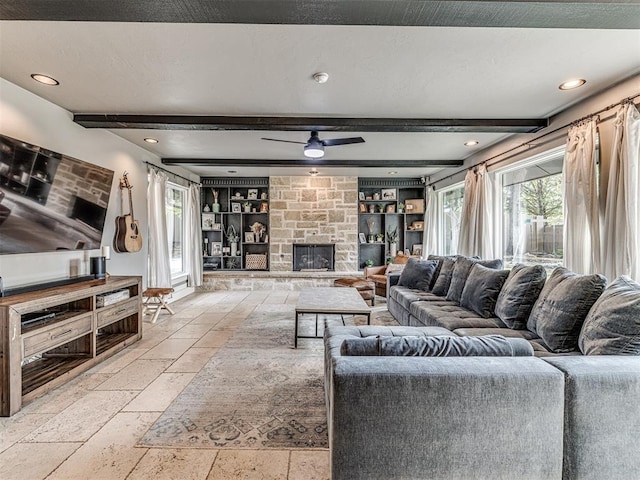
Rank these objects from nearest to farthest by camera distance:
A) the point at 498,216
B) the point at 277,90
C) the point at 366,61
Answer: the point at 366,61 < the point at 277,90 < the point at 498,216

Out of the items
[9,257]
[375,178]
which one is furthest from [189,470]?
[375,178]

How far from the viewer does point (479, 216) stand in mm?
4902

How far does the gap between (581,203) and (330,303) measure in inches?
101

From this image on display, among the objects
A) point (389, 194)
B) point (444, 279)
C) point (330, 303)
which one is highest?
point (389, 194)

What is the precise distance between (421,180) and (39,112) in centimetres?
673

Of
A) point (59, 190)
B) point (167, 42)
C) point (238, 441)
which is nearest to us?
point (238, 441)

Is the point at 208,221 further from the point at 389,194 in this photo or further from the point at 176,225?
the point at 389,194

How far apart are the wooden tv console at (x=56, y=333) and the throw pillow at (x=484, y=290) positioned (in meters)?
3.57

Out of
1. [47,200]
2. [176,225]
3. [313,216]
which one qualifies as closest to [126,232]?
[47,200]

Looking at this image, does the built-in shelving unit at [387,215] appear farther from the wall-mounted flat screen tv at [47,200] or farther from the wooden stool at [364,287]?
the wall-mounted flat screen tv at [47,200]

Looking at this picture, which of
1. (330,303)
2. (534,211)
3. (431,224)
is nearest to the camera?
(330,303)

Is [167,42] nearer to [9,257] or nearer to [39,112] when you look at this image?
[39,112]

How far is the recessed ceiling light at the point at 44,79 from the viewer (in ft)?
8.51

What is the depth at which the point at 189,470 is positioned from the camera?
1.66 metres
